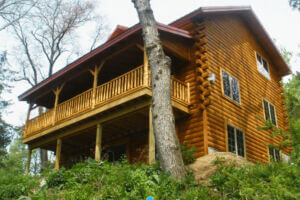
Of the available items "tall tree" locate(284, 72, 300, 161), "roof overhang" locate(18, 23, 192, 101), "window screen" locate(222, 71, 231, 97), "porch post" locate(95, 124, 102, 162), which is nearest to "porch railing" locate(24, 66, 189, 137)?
"porch post" locate(95, 124, 102, 162)

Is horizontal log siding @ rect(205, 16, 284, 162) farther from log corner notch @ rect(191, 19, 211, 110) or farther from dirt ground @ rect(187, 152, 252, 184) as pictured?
dirt ground @ rect(187, 152, 252, 184)

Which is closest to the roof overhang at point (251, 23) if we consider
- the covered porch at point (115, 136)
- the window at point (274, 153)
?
the covered porch at point (115, 136)

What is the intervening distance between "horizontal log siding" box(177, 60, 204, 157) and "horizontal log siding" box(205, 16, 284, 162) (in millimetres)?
430

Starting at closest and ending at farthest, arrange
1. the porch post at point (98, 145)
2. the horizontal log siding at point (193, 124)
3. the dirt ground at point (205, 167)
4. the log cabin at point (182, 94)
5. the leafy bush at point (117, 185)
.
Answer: the leafy bush at point (117, 185), the dirt ground at point (205, 167), the horizontal log siding at point (193, 124), the log cabin at point (182, 94), the porch post at point (98, 145)

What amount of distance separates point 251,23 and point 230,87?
5701mm

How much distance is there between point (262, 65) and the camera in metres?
19.1

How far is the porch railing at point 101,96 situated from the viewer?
483 inches

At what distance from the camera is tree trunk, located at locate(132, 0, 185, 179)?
818 cm

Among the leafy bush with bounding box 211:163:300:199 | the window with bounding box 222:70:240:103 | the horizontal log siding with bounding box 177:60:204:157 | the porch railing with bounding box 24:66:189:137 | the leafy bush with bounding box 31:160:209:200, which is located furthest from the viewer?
the window with bounding box 222:70:240:103

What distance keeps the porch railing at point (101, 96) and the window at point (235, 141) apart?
2.59 metres

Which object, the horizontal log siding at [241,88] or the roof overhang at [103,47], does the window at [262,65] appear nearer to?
the horizontal log siding at [241,88]

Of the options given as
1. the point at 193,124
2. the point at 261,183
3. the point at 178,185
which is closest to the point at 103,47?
the point at 193,124

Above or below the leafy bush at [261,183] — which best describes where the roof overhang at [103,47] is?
above

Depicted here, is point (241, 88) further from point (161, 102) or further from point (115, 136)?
point (161, 102)
